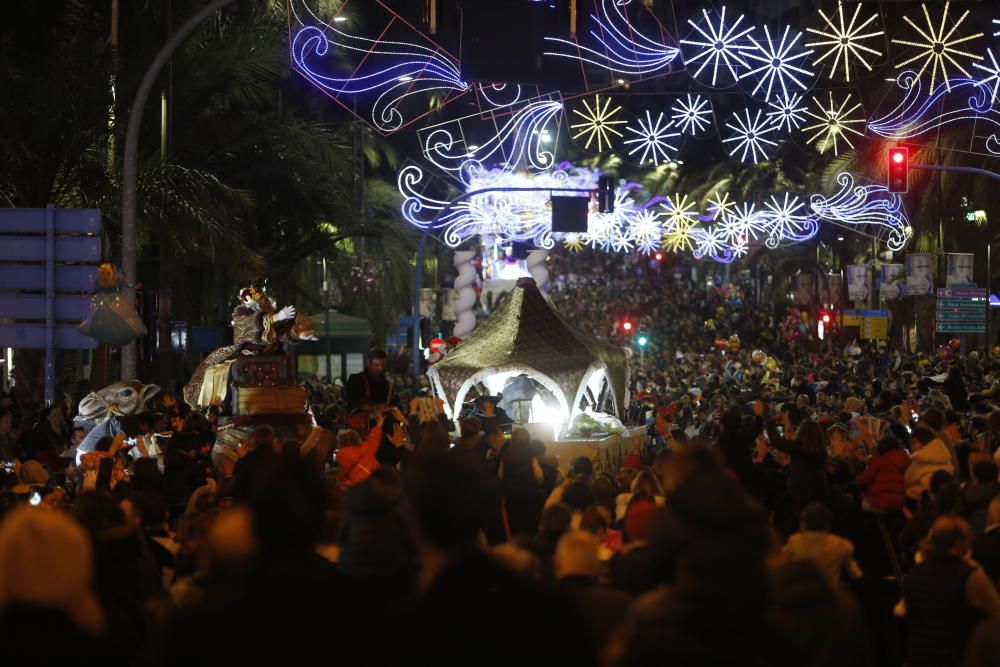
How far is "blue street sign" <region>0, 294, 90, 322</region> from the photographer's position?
16922 mm

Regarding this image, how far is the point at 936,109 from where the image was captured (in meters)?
35.1

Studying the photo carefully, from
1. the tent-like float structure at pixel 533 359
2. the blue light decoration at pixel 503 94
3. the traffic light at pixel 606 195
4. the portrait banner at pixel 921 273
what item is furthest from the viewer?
the portrait banner at pixel 921 273

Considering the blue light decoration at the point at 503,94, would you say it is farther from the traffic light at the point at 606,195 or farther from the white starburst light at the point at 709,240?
the white starburst light at the point at 709,240

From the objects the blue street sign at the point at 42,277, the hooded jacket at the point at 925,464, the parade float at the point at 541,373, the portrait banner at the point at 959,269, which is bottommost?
the hooded jacket at the point at 925,464

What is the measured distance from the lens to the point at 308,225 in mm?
31938

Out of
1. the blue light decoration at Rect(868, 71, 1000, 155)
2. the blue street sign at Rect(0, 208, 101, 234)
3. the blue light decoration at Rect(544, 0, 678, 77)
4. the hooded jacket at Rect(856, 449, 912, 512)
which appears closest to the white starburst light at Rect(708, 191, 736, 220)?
the blue light decoration at Rect(868, 71, 1000, 155)

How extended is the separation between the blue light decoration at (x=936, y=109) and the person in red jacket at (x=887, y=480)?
15008 mm

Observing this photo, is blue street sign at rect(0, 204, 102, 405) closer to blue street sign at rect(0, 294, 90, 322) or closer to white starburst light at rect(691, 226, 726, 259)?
blue street sign at rect(0, 294, 90, 322)

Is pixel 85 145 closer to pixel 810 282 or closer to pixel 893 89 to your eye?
pixel 893 89

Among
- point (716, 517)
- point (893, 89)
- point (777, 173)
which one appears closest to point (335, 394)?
point (893, 89)

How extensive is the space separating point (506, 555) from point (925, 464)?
693 cm

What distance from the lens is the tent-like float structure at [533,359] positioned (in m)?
22.7

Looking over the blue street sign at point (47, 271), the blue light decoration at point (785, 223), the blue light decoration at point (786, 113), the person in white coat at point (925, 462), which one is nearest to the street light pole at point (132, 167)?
the blue street sign at point (47, 271)

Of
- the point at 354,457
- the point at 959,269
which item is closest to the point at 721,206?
the point at 959,269
